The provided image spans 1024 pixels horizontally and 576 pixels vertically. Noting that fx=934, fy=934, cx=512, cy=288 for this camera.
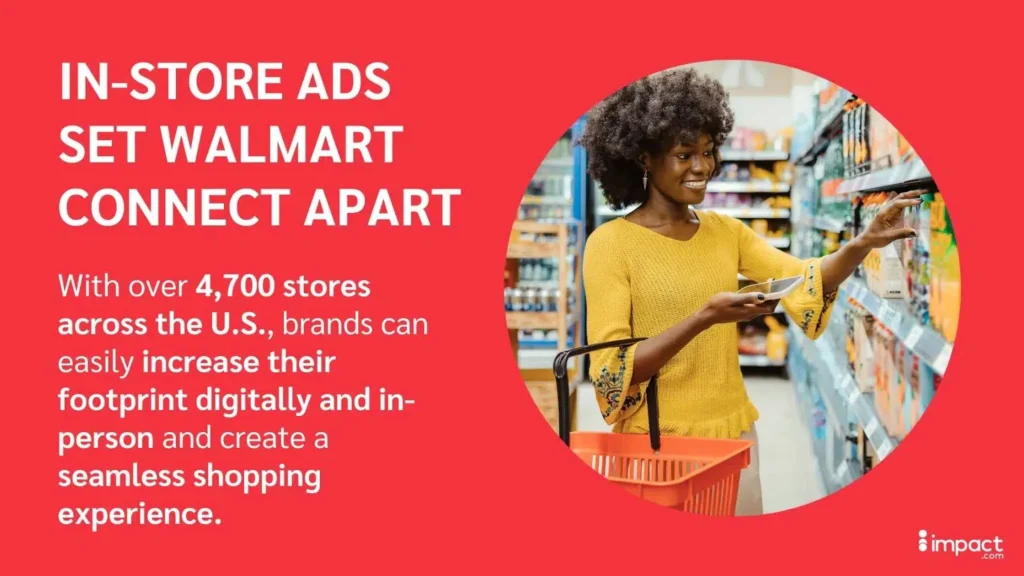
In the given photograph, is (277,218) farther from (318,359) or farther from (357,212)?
(318,359)

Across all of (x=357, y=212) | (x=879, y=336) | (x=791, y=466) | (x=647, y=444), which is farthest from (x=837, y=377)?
(x=357, y=212)

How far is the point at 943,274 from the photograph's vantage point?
190 cm

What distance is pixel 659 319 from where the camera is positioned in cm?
166

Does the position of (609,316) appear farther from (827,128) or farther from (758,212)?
(758,212)

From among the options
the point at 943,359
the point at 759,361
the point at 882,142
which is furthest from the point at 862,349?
the point at 759,361

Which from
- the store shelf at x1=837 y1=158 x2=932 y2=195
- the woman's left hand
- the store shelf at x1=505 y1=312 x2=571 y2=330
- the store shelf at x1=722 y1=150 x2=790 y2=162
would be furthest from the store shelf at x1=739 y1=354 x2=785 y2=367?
the woman's left hand

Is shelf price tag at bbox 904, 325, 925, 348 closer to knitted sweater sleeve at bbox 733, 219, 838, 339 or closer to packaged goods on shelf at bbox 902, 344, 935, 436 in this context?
packaged goods on shelf at bbox 902, 344, 935, 436

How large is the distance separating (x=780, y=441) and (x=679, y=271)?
291 centimetres

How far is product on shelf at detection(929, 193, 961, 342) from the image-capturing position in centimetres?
182

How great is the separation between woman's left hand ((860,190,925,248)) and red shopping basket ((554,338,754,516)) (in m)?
0.45

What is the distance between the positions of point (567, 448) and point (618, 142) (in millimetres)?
599

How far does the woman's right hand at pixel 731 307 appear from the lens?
149 centimetres

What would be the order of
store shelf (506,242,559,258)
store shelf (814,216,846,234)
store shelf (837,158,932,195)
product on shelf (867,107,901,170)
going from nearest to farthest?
store shelf (837,158,932,195), product on shelf (867,107,901,170), store shelf (814,216,846,234), store shelf (506,242,559,258)

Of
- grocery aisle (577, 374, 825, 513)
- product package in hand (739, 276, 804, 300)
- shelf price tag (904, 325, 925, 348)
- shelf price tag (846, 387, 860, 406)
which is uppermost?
product package in hand (739, 276, 804, 300)
